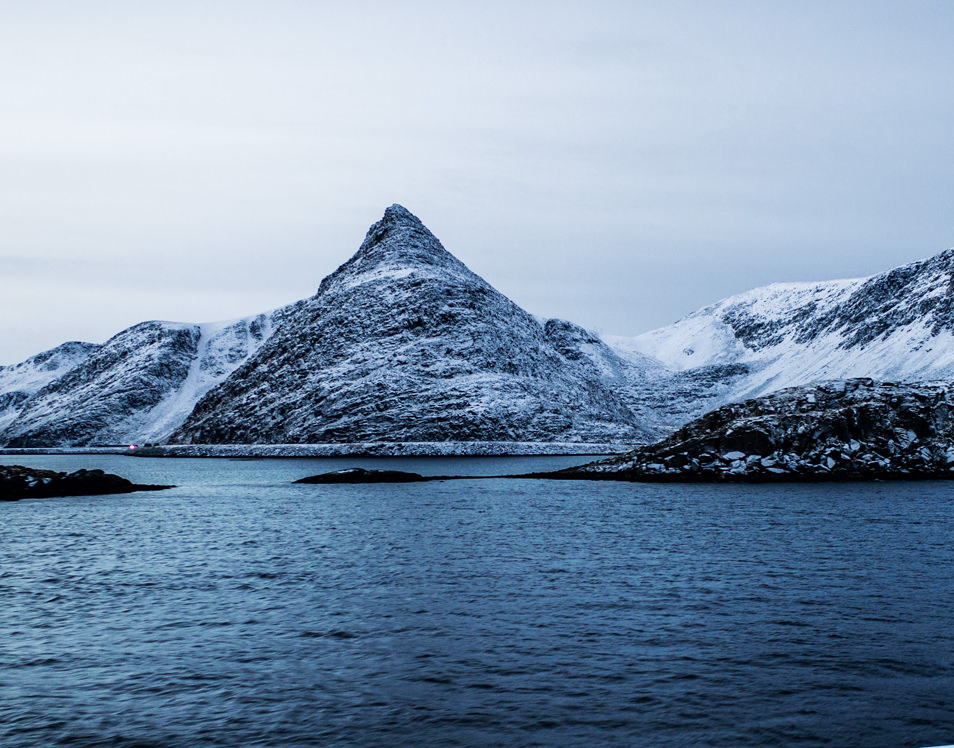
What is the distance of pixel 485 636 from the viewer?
2128cm

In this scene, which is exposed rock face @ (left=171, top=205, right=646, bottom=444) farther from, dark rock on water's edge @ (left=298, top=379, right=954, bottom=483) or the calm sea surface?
the calm sea surface

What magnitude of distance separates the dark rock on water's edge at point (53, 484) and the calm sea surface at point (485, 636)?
30370 millimetres

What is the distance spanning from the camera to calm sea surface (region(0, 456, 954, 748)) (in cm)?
1523

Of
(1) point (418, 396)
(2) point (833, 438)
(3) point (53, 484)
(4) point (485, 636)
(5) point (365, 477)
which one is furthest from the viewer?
(1) point (418, 396)

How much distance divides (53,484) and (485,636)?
2554 inches

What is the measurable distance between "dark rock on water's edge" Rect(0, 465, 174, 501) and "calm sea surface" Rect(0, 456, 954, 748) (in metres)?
30.4

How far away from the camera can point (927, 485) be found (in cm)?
7025

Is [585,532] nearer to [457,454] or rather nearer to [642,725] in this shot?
[642,725]

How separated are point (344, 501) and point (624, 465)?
106 ft

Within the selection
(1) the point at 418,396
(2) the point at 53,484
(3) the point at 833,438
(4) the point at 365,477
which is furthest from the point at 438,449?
(3) the point at 833,438

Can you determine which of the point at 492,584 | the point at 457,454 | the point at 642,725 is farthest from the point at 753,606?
the point at 457,454

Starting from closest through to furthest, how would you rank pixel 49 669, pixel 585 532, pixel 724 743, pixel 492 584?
pixel 724 743 < pixel 49 669 < pixel 492 584 < pixel 585 532

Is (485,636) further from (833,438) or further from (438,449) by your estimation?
(438,449)

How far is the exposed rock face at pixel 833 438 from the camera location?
75.2 m
